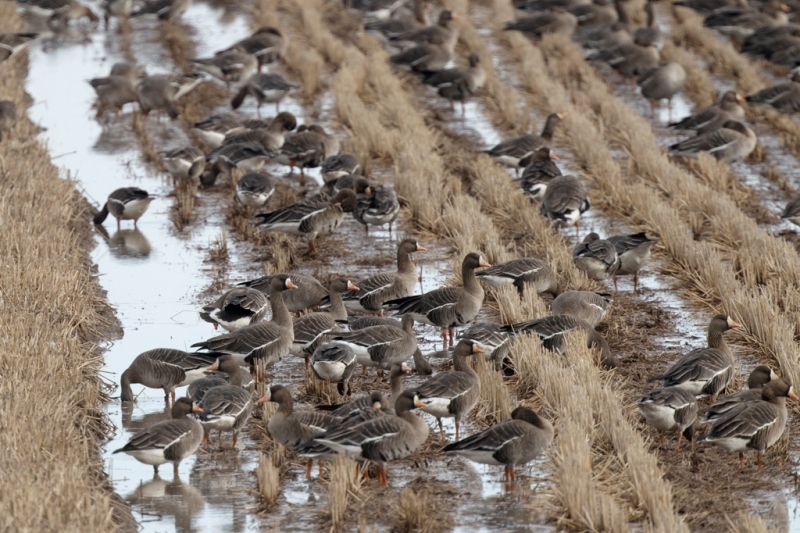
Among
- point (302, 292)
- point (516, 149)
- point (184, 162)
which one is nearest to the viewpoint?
point (302, 292)

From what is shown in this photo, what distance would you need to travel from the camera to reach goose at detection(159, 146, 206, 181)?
17172 millimetres

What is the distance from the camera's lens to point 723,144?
59.7ft

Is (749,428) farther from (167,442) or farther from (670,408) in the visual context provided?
(167,442)

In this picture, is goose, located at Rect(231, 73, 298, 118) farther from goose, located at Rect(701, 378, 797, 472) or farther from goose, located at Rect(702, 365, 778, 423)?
goose, located at Rect(701, 378, 797, 472)

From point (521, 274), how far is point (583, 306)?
1065mm

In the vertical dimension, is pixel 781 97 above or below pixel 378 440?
below

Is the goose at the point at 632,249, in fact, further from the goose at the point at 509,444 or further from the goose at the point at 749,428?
the goose at the point at 509,444

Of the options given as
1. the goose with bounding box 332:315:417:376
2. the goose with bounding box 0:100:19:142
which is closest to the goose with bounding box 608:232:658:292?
the goose with bounding box 332:315:417:376

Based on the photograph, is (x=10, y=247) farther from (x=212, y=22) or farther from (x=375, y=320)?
(x=212, y=22)

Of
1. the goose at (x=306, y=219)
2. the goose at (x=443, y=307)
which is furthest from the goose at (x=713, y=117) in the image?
the goose at (x=443, y=307)

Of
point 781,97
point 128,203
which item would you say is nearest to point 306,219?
point 128,203

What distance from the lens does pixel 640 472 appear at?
8055 millimetres

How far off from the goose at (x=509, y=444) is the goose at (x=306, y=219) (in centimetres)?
614

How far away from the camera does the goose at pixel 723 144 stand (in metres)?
18.2
